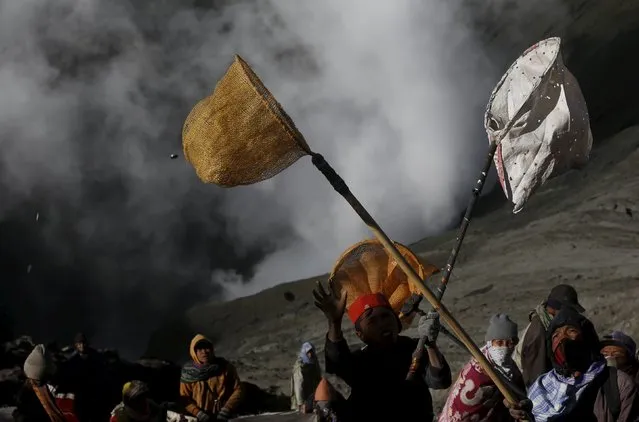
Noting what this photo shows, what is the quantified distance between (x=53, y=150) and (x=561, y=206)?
7.92m

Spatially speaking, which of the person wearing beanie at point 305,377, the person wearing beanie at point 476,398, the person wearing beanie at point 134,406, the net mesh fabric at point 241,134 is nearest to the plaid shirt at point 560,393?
the person wearing beanie at point 476,398

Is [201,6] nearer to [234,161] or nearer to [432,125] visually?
[432,125]

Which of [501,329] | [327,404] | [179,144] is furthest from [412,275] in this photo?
[179,144]

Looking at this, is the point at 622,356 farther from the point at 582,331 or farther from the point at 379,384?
the point at 379,384

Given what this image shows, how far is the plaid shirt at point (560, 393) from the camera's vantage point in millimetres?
3727

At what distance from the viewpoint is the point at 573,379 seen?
147 inches

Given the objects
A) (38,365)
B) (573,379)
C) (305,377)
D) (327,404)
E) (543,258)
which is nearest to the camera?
(327,404)

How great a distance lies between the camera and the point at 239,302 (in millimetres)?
14242

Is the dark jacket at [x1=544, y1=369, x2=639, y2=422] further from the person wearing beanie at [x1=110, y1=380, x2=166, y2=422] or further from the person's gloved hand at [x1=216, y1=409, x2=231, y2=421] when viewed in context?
the person's gloved hand at [x1=216, y1=409, x2=231, y2=421]

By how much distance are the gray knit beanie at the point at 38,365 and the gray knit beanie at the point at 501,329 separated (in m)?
2.23

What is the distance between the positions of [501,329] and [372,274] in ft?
3.20

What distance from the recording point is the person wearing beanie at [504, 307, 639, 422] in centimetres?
365

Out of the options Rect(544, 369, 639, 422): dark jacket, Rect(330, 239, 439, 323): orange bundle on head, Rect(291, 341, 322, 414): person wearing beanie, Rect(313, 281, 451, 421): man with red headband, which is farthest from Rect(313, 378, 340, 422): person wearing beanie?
Rect(291, 341, 322, 414): person wearing beanie

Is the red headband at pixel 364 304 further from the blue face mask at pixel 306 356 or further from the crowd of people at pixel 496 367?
the blue face mask at pixel 306 356
